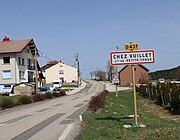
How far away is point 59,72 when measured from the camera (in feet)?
403

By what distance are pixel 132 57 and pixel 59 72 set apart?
112203 millimetres

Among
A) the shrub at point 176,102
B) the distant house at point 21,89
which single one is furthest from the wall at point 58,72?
the shrub at point 176,102

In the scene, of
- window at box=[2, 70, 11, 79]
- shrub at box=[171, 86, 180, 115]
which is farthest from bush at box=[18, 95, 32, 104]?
window at box=[2, 70, 11, 79]

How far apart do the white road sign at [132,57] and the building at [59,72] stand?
363 feet

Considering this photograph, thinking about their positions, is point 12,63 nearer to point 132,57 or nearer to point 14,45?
point 14,45

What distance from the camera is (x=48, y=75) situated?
123 metres

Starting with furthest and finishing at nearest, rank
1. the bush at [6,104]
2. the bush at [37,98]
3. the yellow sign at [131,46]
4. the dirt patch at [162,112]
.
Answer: the bush at [37,98]
the bush at [6,104]
the dirt patch at [162,112]
the yellow sign at [131,46]

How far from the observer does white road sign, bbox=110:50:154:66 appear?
36.4 feet

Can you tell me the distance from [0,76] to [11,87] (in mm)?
5175

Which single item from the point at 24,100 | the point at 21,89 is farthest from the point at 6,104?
the point at 21,89

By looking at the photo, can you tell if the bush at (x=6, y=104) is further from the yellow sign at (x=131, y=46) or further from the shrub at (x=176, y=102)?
the yellow sign at (x=131, y=46)

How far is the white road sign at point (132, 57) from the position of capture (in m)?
11.1

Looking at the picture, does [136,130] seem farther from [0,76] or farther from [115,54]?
[0,76]

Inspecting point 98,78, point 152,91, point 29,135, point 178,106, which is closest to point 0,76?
point 152,91
